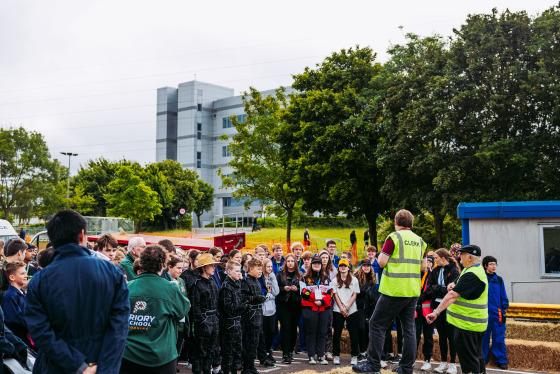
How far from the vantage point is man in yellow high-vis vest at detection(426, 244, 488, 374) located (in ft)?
22.7

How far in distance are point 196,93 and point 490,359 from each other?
8501 centimetres

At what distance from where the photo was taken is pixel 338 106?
31812 millimetres

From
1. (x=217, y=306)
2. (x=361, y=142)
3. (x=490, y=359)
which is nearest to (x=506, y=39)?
(x=361, y=142)

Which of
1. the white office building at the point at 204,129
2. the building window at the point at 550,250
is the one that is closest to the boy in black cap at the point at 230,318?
the building window at the point at 550,250

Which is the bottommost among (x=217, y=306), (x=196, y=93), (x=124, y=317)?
(x=217, y=306)

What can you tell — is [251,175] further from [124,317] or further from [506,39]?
[124,317]

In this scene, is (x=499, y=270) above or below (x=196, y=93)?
below

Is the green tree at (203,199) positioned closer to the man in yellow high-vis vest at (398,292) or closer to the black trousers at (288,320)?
the black trousers at (288,320)

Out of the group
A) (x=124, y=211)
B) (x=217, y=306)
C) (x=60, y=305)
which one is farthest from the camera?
(x=124, y=211)

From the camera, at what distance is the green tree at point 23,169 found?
49781mm

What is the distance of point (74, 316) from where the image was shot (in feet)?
12.5

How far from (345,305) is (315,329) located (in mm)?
777

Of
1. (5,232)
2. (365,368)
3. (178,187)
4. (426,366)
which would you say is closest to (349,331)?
(426,366)

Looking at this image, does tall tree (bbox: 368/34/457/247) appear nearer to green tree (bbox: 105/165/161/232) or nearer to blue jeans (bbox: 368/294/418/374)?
blue jeans (bbox: 368/294/418/374)
